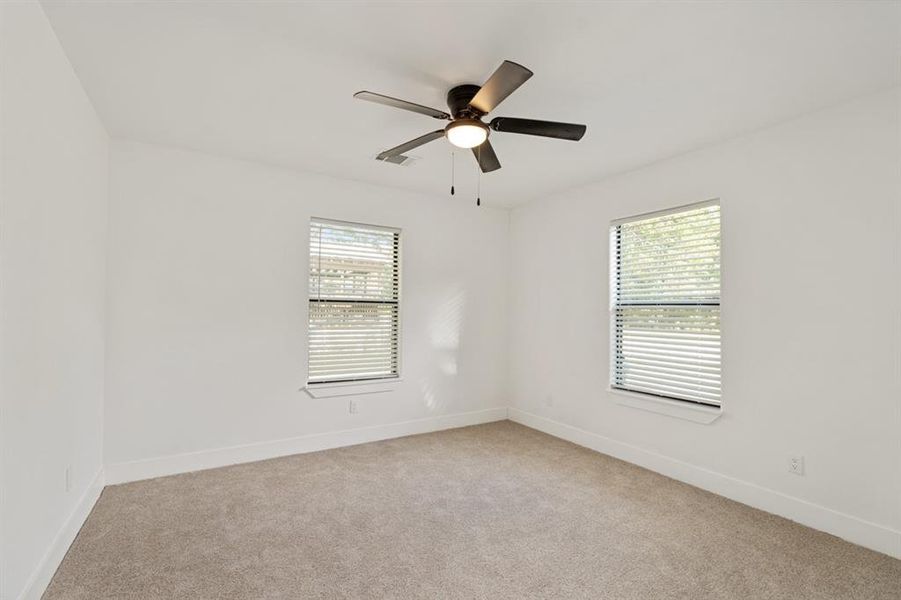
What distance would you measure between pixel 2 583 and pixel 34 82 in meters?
1.96

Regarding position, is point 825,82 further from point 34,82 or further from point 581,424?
point 34,82

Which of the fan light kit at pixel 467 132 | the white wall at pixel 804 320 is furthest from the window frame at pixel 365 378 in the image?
the white wall at pixel 804 320

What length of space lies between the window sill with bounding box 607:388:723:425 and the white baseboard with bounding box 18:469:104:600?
3850 mm

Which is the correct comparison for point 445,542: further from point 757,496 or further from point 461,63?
point 461,63

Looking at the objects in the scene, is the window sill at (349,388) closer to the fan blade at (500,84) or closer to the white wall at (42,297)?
the white wall at (42,297)

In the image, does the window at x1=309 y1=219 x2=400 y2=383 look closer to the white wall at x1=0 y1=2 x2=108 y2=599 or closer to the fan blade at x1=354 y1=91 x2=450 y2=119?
the white wall at x1=0 y1=2 x2=108 y2=599

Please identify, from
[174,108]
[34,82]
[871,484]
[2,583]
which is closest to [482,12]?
[34,82]

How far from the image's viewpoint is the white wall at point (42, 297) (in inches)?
65.8

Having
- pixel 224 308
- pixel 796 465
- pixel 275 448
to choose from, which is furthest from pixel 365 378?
pixel 796 465

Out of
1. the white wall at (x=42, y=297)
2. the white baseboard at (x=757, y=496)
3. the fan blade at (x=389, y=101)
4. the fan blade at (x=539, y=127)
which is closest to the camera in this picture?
the white wall at (x=42, y=297)

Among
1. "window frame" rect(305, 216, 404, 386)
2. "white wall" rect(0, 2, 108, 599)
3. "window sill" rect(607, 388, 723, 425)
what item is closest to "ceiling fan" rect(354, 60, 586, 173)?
"white wall" rect(0, 2, 108, 599)

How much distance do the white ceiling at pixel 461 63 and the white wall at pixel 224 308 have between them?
1.65 feet

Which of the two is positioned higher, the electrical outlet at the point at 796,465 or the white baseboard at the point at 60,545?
the electrical outlet at the point at 796,465

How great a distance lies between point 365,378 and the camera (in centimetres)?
438
